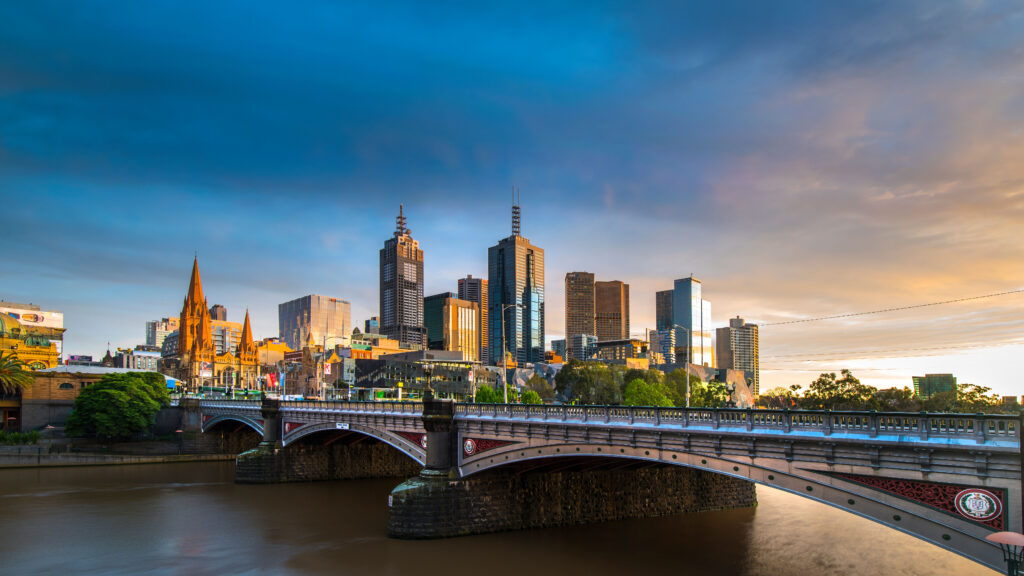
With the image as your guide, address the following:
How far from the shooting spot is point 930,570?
35.9m

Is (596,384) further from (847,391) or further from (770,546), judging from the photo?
(770,546)

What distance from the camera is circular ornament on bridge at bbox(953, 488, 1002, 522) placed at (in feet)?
71.7

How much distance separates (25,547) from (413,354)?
15701cm

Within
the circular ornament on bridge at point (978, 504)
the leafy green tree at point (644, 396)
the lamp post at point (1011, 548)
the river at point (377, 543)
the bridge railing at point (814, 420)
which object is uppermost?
the bridge railing at point (814, 420)

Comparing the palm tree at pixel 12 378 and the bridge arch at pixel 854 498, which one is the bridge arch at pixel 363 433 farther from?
the palm tree at pixel 12 378

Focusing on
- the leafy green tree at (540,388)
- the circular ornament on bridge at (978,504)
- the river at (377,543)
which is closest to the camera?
the circular ornament on bridge at (978,504)

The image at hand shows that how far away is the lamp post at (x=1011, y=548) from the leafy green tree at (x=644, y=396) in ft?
261

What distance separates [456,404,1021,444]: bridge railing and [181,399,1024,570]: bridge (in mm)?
61

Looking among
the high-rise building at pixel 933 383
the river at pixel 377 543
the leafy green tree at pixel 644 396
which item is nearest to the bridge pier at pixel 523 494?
the river at pixel 377 543

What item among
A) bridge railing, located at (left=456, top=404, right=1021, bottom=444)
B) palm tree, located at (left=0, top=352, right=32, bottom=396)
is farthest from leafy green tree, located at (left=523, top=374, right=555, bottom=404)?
bridge railing, located at (left=456, top=404, right=1021, bottom=444)

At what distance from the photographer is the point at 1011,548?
20.8m

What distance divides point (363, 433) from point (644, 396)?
182 feet

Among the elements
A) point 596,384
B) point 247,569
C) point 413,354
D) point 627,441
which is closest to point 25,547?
point 247,569

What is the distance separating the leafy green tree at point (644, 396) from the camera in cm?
10411
